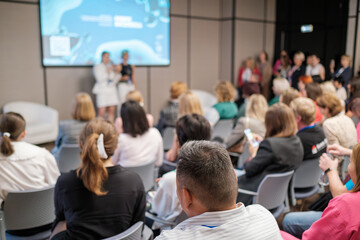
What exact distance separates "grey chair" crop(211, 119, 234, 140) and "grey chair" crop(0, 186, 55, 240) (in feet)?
9.51

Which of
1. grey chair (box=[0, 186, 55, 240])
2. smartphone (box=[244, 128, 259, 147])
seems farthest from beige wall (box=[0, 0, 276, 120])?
smartphone (box=[244, 128, 259, 147])

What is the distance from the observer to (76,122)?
4.02 metres

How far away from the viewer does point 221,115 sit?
5125 millimetres

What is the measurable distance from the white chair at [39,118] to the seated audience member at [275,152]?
4.21 meters

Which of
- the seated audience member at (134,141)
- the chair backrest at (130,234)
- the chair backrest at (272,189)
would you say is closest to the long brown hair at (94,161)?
the chair backrest at (130,234)

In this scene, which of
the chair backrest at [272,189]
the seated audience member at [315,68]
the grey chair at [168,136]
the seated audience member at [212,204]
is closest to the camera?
the seated audience member at [212,204]

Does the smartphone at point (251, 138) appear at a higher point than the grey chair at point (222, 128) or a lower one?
higher

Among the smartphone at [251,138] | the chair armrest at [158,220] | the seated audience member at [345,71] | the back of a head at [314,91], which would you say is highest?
the seated audience member at [345,71]

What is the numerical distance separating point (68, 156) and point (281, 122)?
2137 millimetres

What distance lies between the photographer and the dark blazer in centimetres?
281

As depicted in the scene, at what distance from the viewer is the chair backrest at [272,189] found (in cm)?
266

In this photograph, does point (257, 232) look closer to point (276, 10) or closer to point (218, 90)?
point (218, 90)

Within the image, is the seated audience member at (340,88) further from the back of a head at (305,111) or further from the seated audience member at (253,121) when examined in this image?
the back of a head at (305,111)

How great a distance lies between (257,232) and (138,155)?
2.22 metres
